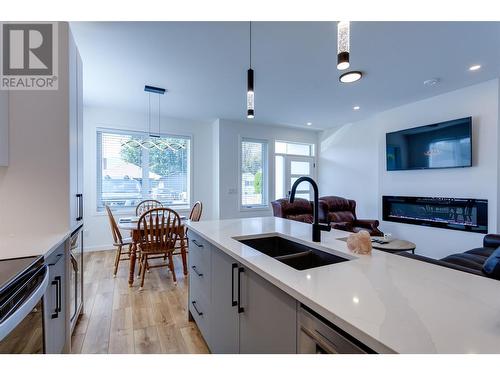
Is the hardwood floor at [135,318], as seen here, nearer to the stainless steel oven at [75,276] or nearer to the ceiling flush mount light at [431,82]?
the stainless steel oven at [75,276]

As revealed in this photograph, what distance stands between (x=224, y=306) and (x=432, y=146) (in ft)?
13.5

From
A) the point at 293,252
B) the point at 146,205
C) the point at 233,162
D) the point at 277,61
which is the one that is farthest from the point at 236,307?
the point at 233,162

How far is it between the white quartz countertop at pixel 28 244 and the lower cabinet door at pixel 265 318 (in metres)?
1.07

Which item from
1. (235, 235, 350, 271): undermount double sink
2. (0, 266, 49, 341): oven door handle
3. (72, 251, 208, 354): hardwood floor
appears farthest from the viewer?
(72, 251, 208, 354): hardwood floor

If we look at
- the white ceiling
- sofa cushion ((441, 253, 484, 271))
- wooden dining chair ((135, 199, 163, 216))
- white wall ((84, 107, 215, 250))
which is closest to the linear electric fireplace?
sofa cushion ((441, 253, 484, 271))

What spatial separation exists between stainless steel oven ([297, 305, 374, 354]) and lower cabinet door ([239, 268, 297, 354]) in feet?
0.14

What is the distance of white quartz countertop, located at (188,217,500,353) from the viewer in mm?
540

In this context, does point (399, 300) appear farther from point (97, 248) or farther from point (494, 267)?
point (97, 248)

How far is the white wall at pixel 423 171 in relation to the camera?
127 inches

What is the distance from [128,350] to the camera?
1.77m

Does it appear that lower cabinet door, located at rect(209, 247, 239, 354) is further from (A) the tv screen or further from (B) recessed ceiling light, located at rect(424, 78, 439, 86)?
(A) the tv screen

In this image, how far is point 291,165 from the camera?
5.97m

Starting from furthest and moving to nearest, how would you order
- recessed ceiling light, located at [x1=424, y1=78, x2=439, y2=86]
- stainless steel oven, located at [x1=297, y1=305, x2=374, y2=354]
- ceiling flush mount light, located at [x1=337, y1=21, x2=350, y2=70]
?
recessed ceiling light, located at [x1=424, y1=78, x2=439, y2=86], ceiling flush mount light, located at [x1=337, y1=21, x2=350, y2=70], stainless steel oven, located at [x1=297, y1=305, x2=374, y2=354]
